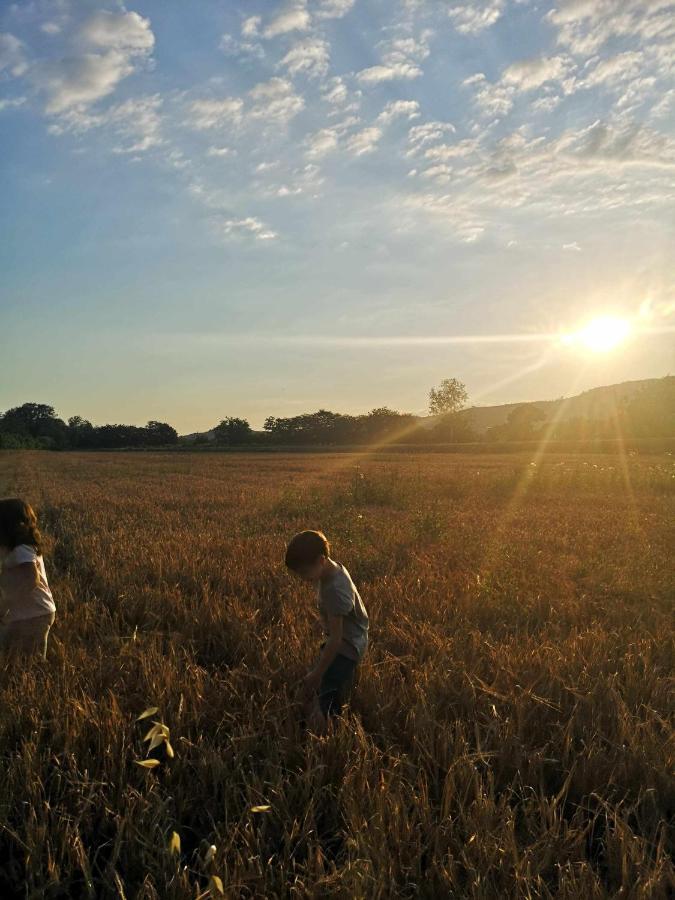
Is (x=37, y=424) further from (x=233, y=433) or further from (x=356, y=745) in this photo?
(x=356, y=745)

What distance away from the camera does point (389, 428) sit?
9994 cm

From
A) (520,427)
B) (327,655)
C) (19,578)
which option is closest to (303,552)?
(327,655)

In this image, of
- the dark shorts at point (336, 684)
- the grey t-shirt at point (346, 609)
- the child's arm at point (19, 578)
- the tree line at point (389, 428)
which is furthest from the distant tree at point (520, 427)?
the child's arm at point (19, 578)

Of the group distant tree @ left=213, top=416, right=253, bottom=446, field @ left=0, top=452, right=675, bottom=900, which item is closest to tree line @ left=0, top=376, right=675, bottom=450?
distant tree @ left=213, top=416, right=253, bottom=446

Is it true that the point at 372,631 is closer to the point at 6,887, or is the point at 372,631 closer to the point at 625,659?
the point at 625,659

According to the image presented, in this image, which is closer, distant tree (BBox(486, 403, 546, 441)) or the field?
the field

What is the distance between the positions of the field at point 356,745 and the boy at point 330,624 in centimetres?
16

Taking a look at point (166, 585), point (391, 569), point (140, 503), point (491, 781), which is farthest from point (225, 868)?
point (140, 503)

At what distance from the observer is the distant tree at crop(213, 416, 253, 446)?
111 metres

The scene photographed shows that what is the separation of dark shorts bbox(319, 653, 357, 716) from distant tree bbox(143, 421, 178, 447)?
125 metres

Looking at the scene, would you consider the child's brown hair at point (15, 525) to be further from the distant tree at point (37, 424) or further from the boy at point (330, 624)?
the distant tree at point (37, 424)

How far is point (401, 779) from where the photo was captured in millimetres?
2830

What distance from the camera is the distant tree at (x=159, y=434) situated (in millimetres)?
124125

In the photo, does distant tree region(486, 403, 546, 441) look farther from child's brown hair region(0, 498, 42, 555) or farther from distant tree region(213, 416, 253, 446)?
child's brown hair region(0, 498, 42, 555)
